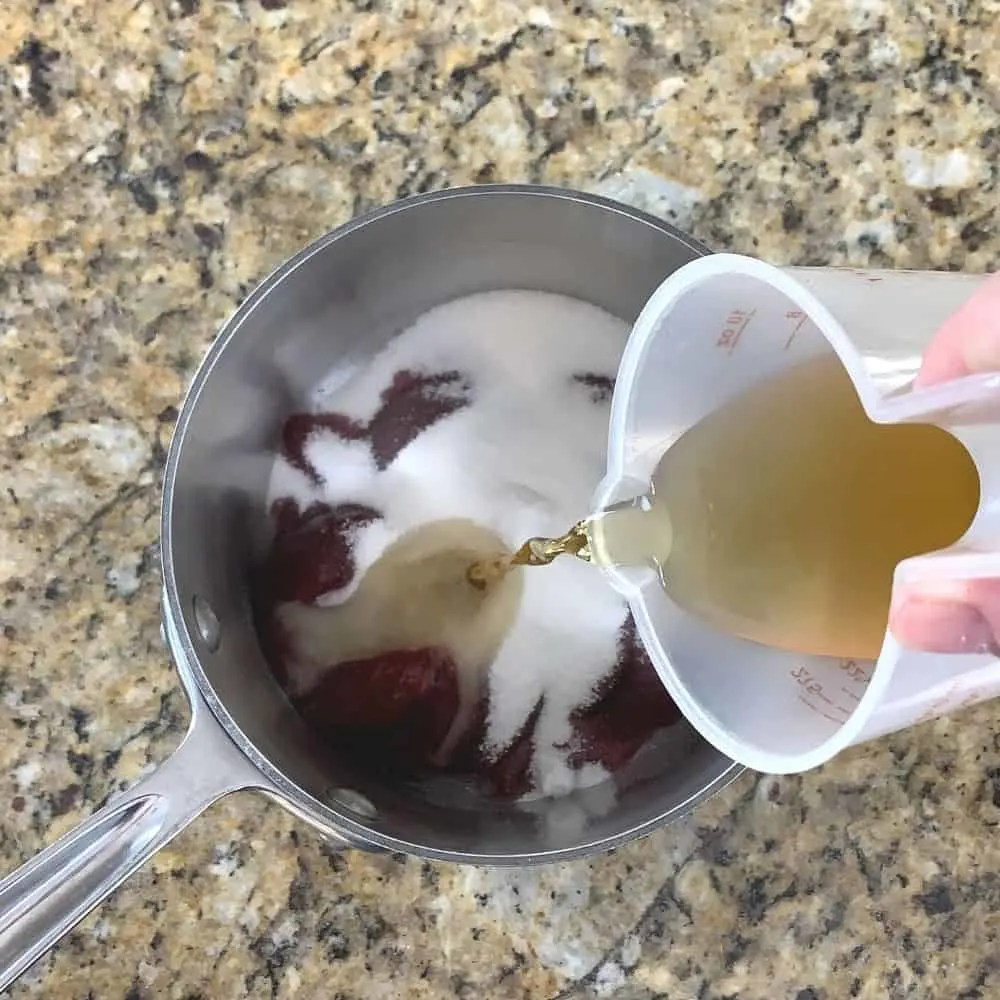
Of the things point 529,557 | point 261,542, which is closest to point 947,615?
point 529,557

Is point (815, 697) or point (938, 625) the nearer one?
point (938, 625)

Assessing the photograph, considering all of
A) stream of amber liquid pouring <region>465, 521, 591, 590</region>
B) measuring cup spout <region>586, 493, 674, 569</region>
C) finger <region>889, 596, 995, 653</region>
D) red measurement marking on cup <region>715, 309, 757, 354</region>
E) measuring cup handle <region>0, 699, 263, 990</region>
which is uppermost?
red measurement marking on cup <region>715, 309, 757, 354</region>

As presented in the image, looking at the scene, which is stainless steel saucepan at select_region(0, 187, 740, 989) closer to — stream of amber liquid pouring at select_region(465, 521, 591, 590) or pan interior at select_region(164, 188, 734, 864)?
pan interior at select_region(164, 188, 734, 864)

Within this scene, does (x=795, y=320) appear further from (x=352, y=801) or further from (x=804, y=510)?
(x=352, y=801)

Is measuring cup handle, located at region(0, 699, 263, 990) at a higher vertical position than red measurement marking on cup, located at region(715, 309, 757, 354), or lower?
lower

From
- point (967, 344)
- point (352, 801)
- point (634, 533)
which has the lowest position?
point (352, 801)

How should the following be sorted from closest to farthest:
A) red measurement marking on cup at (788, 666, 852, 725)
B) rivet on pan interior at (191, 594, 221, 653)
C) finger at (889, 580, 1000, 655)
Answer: finger at (889, 580, 1000, 655) < red measurement marking on cup at (788, 666, 852, 725) < rivet on pan interior at (191, 594, 221, 653)

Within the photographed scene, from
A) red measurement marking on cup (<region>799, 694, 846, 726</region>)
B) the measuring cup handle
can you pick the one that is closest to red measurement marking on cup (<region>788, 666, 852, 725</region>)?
red measurement marking on cup (<region>799, 694, 846, 726</region>)

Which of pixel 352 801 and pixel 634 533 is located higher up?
pixel 634 533
